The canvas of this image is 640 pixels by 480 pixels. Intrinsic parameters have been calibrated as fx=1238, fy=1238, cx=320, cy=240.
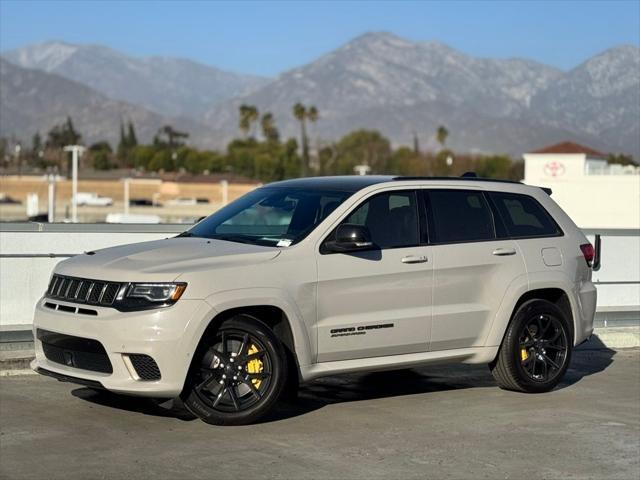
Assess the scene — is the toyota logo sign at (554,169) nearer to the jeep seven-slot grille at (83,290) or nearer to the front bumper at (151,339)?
the jeep seven-slot grille at (83,290)

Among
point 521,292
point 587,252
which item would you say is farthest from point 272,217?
point 587,252

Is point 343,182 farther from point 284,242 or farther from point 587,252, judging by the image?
point 587,252

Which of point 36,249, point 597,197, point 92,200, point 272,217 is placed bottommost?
point 36,249

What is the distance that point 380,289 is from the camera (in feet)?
30.1

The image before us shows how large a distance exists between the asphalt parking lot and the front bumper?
0.34 m

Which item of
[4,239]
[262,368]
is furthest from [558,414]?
[4,239]

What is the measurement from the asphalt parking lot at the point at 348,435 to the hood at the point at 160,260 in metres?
1.06

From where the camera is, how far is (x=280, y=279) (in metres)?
8.66

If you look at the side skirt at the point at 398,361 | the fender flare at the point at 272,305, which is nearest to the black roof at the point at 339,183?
the fender flare at the point at 272,305

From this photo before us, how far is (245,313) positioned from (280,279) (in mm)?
340

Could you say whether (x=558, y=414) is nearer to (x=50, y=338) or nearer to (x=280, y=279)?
(x=280, y=279)

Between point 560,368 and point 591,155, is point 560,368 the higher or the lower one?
the lower one

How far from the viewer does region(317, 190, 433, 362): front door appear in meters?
8.93

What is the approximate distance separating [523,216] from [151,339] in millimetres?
3721
